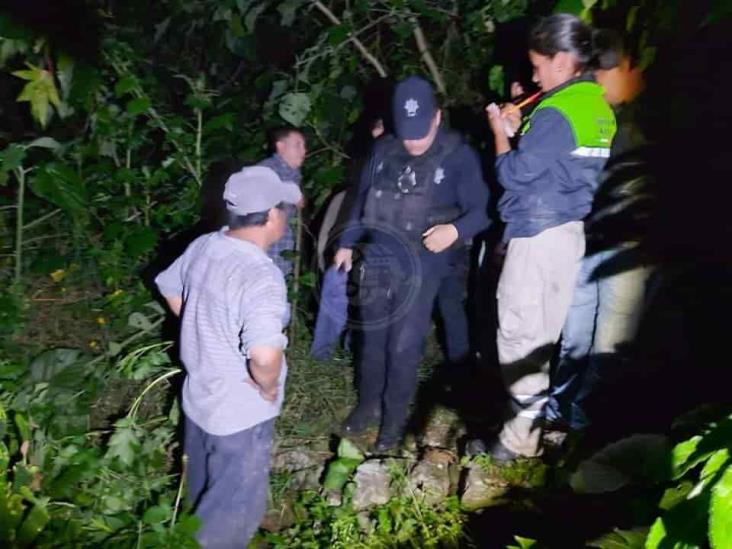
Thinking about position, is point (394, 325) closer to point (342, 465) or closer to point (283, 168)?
point (342, 465)

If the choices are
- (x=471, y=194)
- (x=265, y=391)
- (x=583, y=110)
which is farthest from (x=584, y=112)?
(x=265, y=391)

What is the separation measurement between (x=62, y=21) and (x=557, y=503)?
3.26m

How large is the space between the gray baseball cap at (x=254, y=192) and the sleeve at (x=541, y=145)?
92 centimetres

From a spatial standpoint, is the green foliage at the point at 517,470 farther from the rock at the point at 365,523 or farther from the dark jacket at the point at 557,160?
the dark jacket at the point at 557,160

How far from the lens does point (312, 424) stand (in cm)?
409

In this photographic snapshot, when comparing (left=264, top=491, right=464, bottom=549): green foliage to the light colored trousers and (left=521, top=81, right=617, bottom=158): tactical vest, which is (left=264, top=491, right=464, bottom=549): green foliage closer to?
the light colored trousers

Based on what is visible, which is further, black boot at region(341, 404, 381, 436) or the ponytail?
black boot at region(341, 404, 381, 436)

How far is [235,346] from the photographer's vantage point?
8.95 feet

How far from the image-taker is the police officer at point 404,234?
11.4 feet

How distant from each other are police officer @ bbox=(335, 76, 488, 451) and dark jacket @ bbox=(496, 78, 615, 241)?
0.36m

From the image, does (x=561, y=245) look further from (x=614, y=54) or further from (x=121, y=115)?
(x=121, y=115)

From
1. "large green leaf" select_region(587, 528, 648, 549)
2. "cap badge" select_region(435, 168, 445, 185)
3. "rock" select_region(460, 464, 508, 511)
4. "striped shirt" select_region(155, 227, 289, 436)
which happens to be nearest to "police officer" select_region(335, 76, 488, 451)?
"cap badge" select_region(435, 168, 445, 185)

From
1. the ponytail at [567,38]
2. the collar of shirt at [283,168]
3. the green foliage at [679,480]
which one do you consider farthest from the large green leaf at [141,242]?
the green foliage at [679,480]

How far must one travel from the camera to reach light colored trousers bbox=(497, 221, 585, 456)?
3.20m
